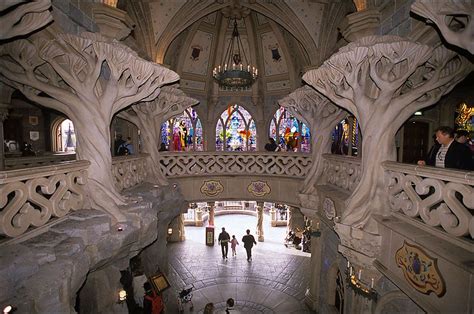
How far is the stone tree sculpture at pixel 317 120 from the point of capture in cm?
791

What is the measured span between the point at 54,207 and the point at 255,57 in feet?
47.3

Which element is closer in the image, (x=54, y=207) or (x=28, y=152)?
(x=54, y=207)

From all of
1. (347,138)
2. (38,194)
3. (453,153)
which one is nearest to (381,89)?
(453,153)

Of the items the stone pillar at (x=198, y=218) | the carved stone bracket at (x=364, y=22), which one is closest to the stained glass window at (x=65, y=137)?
the stone pillar at (x=198, y=218)

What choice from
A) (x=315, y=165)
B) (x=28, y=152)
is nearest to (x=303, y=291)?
(x=315, y=165)

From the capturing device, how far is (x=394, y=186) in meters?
4.20

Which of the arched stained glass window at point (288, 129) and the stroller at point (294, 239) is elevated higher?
the arched stained glass window at point (288, 129)

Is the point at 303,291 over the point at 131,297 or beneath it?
beneath

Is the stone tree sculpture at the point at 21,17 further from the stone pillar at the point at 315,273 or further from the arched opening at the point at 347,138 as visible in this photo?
the arched opening at the point at 347,138

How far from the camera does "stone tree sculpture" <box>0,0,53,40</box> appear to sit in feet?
9.15

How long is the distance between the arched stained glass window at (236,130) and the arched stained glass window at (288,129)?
143 centimetres

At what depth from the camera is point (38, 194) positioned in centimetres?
345

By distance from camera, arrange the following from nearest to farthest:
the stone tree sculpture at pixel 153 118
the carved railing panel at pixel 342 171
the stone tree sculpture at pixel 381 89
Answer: the stone tree sculpture at pixel 381 89 < the carved railing panel at pixel 342 171 < the stone tree sculpture at pixel 153 118

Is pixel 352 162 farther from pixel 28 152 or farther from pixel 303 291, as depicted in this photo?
pixel 28 152
